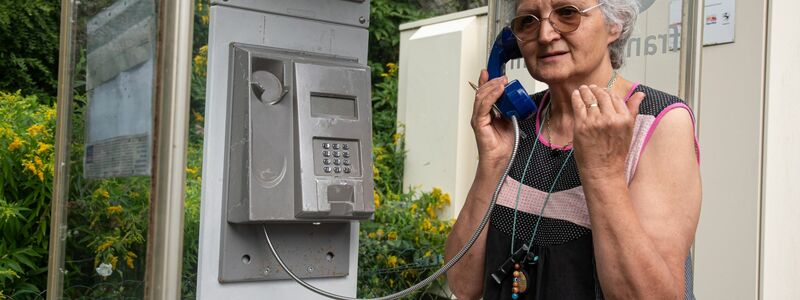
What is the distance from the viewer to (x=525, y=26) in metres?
1.97

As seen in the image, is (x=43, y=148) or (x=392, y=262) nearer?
(x=43, y=148)

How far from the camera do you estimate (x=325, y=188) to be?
2129 millimetres

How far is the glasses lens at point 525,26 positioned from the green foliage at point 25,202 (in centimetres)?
240

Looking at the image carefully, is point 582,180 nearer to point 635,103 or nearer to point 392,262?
point 635,103

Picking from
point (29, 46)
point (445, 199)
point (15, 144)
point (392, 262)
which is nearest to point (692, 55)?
point (392, 262)

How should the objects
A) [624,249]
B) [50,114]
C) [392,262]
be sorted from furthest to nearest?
[392,262] → [50,114] → [624,249]

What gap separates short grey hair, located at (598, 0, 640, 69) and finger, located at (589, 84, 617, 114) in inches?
10.6

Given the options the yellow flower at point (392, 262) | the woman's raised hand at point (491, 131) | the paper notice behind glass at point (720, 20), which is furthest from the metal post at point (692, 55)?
the yellow flower at point (392, 262)

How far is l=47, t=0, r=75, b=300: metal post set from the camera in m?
2.09

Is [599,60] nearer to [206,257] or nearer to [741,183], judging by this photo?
[206,257]

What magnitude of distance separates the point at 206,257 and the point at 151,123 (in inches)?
15.4

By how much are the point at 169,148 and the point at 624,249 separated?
0.92 m

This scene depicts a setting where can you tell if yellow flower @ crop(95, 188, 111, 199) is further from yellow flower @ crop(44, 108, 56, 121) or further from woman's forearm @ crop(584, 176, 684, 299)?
yellow flower @ crop(44, 108, 56, 121)

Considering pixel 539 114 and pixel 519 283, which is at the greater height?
pixel 539 114
